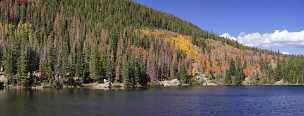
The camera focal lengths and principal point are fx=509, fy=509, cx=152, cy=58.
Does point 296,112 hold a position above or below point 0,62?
below

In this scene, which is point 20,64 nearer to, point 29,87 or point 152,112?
point 29,87

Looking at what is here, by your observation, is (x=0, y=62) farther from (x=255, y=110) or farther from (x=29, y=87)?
(x=255, y=110)

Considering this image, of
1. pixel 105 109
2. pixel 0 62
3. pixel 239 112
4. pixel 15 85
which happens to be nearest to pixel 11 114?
Answer: pixel 105 109

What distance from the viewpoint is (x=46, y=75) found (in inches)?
7613

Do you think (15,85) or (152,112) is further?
(15,85)

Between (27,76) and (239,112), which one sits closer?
(239,112)

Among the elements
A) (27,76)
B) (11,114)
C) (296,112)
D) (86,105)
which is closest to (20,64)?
(27,76)

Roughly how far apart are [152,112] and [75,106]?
62.7ft

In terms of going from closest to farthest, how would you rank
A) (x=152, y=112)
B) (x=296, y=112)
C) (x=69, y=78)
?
(x=152, y=112) → (x=296, y=112) → (x=69, y=78)

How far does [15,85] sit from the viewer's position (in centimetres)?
18500

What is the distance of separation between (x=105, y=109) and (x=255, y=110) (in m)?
32.5

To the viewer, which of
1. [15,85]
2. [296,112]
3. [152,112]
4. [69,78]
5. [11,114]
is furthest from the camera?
[69,78]

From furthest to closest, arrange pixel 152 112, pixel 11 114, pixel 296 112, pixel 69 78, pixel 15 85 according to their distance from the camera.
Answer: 1. pixel 69 78
2. pixel 15 85
3. pixel 296 112
4. pixel 152 112
5. pixel 11 114

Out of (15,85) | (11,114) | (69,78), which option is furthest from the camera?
(69,78)
